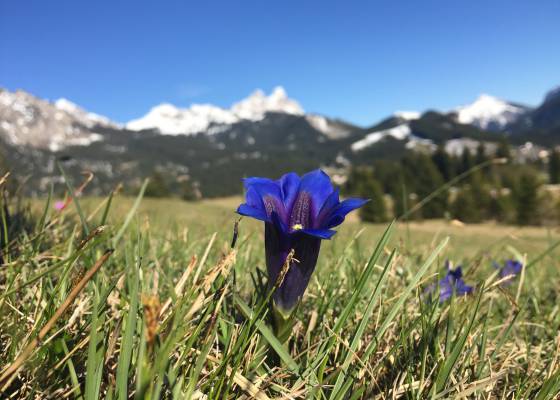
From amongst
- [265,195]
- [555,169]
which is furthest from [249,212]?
[555,169]

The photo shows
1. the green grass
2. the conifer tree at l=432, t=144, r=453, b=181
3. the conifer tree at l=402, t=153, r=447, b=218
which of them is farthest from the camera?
the conifer tree at l=432, t=144, r=453, b=181

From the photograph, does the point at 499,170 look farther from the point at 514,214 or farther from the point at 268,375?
the point at 268,375

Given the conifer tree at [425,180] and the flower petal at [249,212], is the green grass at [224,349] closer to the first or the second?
the flower petal at [249,212]

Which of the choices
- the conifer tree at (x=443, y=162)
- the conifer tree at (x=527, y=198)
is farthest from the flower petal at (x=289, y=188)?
the conifer tree at (x=443, y=162)

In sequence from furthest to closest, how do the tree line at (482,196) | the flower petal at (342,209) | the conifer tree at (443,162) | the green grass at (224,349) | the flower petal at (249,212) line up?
the conifer tree at (443,162) → the tree line at (482,196) → the flower petal at (342,209) → the flower petal at (249,212) → the green grass at (224,349)

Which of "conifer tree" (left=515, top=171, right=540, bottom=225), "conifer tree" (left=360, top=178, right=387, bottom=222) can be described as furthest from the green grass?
"conifer tree" (left=515, top=171, right=540, bottom=225)

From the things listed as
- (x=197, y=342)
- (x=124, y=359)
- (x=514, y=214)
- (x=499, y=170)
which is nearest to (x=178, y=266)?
(x=197, y=342)

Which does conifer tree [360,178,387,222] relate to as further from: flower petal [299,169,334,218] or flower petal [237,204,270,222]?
flower petal [237,204,270,222]

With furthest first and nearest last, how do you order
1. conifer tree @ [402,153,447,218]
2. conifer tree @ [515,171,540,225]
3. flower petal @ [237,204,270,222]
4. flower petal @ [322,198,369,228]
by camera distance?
conifer tree @ [402,153,447,218] → conifer tree @ [515,171,540,225] → flower petal @ [322,198,369,228] → flower petal @ [237,204,270,222]

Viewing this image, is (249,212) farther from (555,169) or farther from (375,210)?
(555,169)
